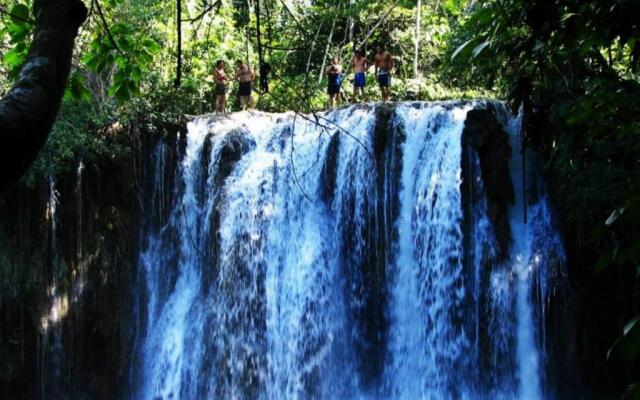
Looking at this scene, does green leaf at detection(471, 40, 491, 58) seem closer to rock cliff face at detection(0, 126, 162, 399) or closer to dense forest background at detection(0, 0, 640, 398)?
dense forest background at detection(0, 0, 640, 398)

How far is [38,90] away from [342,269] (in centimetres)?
910

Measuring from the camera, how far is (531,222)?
33.2 ft

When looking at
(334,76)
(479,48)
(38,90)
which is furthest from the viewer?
(334,76)

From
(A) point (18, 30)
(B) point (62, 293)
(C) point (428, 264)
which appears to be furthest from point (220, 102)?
(A) point (18, 30)

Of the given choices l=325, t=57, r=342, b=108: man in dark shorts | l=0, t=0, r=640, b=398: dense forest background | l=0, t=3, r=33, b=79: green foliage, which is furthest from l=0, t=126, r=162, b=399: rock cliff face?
l=0, t=3, r=33, b=79: green foliage

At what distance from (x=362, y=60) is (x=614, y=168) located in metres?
5.28

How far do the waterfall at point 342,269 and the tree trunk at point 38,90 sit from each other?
305 inches

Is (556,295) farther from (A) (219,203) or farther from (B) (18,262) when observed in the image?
(B) (18,262)

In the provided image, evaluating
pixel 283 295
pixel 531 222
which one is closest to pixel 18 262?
pixel 283 295

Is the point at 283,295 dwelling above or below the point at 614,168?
below

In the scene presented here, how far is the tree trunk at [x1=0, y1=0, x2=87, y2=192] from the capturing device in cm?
136

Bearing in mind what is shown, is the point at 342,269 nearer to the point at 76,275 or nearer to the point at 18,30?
the point at 76,275

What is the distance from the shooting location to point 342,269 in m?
10.5

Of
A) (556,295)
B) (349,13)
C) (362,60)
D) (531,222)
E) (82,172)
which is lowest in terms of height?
(556,295)
